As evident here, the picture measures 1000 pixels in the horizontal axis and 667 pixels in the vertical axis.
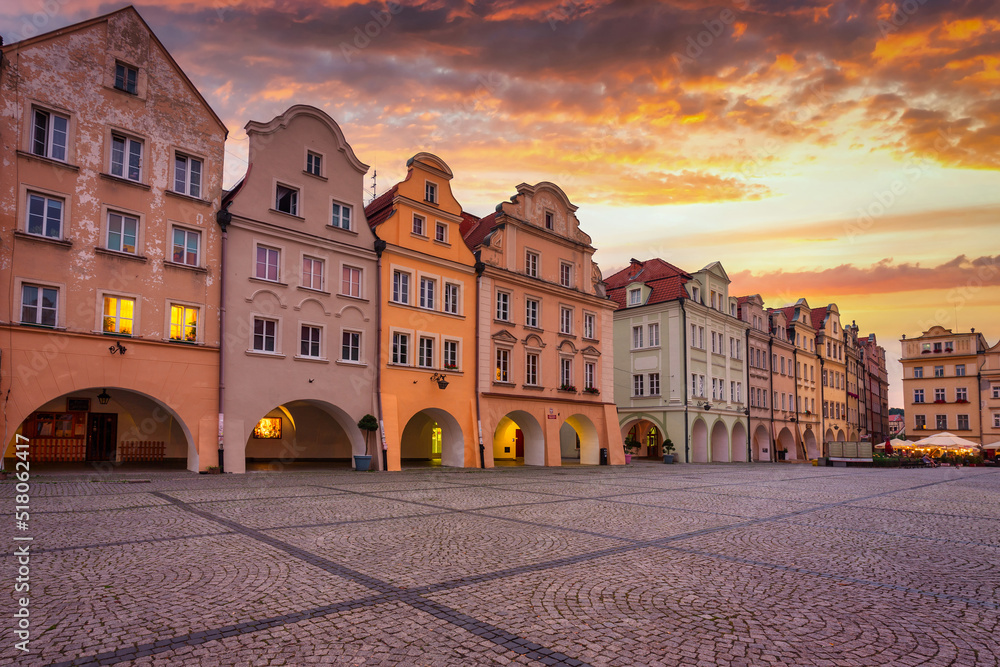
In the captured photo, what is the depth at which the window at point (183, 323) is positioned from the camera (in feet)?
70.7

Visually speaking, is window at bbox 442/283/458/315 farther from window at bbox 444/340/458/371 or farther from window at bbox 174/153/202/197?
window at bbox 174/153/202/197

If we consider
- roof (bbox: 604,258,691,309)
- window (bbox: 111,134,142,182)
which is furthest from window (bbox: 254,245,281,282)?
roof (bbox: 604,258,691,309)

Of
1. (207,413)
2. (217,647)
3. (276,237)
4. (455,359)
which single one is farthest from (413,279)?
(217,647)

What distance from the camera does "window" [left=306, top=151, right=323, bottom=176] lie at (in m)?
26.1

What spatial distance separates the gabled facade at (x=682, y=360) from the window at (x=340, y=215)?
79.1 feet

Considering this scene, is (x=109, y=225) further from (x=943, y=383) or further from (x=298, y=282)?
(x=943, y=383)

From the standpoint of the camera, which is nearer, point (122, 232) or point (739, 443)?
point (122, 232)

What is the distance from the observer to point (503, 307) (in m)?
32.7

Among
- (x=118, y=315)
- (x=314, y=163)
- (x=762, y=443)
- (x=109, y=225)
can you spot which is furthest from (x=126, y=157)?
(x=762, y=443)

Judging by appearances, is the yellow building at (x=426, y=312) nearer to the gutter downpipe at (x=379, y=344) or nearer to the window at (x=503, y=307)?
the gutter downpipe at (x=379, y=344)

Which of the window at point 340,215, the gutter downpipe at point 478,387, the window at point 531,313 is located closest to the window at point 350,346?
the window at point 340,215

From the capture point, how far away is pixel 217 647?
200 inches

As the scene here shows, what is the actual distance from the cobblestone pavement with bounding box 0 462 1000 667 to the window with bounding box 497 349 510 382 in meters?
17.8

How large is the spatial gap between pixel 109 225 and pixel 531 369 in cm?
2008
